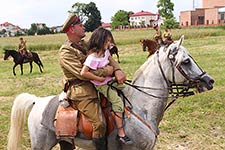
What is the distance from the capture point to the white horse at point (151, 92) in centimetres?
395

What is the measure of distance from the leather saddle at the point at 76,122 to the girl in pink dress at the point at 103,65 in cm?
11

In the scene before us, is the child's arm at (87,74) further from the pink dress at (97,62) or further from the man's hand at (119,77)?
the man's hand at (119,77)

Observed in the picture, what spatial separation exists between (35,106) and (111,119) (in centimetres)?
101

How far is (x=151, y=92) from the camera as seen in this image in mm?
4090

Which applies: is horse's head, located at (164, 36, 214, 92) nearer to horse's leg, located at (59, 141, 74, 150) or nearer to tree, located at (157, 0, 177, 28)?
horse's leg, located at (59, 141, 74, 150)

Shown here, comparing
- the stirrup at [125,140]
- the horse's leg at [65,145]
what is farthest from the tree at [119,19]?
the stirrup at [125,140]

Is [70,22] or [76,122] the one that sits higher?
[70,22]

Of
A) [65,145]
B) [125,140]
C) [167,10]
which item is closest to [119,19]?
[167,10]

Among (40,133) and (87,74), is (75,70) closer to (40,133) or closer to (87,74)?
(87,74)

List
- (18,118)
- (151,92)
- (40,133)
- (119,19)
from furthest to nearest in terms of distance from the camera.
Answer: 1. (119,19)
2. (18,118)
3. (40,133)
4. (151,92)

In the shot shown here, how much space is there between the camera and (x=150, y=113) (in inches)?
161

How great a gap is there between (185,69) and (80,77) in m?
1.09

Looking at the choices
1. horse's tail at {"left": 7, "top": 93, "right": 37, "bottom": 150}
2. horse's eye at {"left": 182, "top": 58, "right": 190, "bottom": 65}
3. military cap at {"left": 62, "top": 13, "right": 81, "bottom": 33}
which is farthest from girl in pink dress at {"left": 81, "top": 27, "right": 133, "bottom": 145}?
horse's tail at {"left": 7, "top": 93, "right": 37, "bottom": 150}

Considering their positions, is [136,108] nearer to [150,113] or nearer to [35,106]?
[150,113]
